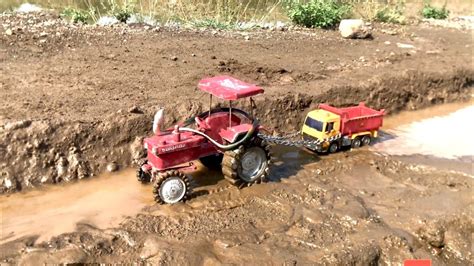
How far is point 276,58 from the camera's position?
39.5ft

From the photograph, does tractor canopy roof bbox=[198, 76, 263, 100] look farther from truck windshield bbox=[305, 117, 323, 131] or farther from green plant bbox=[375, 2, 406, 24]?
green plant bbox=[375, 2, 406, 24]

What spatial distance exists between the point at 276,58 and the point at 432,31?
725 centimetres

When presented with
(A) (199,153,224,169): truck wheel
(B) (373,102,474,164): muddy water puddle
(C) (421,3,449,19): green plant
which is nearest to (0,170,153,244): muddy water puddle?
(A) (199,153,224,169): truck wheel

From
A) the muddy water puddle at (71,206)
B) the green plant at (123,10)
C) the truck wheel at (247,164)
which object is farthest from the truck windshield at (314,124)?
the green plant at (123,10)

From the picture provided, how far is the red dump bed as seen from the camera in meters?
8.95

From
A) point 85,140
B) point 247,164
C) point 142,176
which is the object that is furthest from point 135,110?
point 247,164

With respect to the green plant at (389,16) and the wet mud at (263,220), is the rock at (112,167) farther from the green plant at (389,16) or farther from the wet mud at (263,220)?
the green plant at (389,16)

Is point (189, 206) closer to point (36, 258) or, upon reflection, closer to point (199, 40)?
point (36, 258)

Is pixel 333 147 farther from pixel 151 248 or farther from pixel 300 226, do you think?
pixel 151 248

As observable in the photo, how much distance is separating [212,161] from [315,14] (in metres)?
8.72

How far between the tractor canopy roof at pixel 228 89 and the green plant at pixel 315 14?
8.47 m

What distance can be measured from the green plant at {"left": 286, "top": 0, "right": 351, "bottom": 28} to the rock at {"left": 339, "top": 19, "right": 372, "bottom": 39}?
0.78m

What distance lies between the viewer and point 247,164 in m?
7.52

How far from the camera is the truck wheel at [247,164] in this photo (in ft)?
23.8
